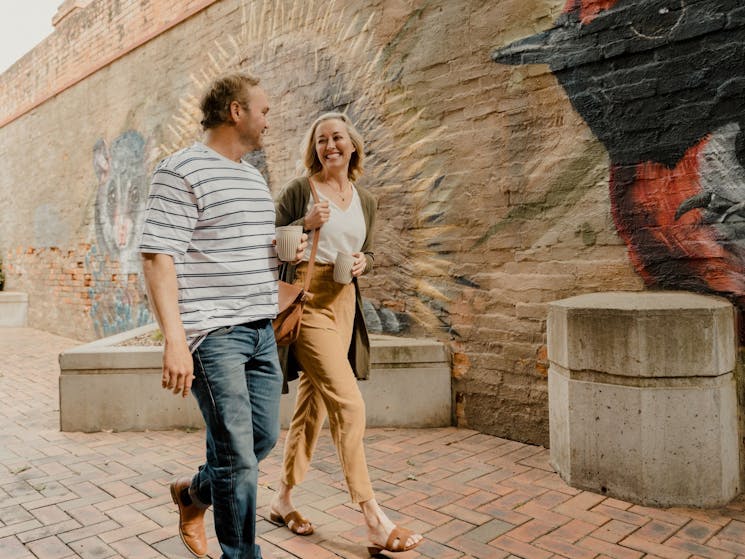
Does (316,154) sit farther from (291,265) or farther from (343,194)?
(291,265)

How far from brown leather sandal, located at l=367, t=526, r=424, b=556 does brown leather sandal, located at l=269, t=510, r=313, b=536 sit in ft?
1.27

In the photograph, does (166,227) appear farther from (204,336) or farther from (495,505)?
(495,505)

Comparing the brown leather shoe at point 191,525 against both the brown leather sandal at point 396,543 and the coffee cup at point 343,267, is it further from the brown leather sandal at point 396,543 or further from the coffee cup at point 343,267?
the coffee cup at point 343,267

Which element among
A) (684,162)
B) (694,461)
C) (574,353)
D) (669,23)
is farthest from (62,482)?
(669,23)

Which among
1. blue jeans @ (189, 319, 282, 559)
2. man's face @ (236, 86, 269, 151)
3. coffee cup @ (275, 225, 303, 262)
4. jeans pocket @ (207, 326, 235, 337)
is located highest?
man's face @ (236, 86, 269, 151)

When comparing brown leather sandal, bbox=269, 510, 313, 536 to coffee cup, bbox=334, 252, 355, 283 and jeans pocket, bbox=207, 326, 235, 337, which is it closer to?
coffee cup, bbox=334, 252, 355, 283

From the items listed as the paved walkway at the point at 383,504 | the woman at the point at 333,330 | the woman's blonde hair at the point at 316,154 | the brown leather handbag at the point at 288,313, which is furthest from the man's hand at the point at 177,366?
the woman's blonde hair at the point at 316,154

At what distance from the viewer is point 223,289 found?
220 cm

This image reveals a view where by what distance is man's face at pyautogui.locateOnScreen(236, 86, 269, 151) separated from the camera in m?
2.29

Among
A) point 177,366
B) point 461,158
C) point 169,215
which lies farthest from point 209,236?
point 461,158

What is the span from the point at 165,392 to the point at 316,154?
2.67 metres

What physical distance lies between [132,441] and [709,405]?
148 inches

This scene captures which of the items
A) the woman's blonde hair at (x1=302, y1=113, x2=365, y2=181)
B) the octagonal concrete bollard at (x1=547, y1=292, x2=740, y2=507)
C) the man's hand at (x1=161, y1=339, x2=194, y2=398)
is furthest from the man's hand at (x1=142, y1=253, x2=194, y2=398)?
the octagonal concrete bollard at (x1=547, y1=292, x2=740, y2=507)

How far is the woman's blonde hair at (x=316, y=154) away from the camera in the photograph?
3.04 metres
